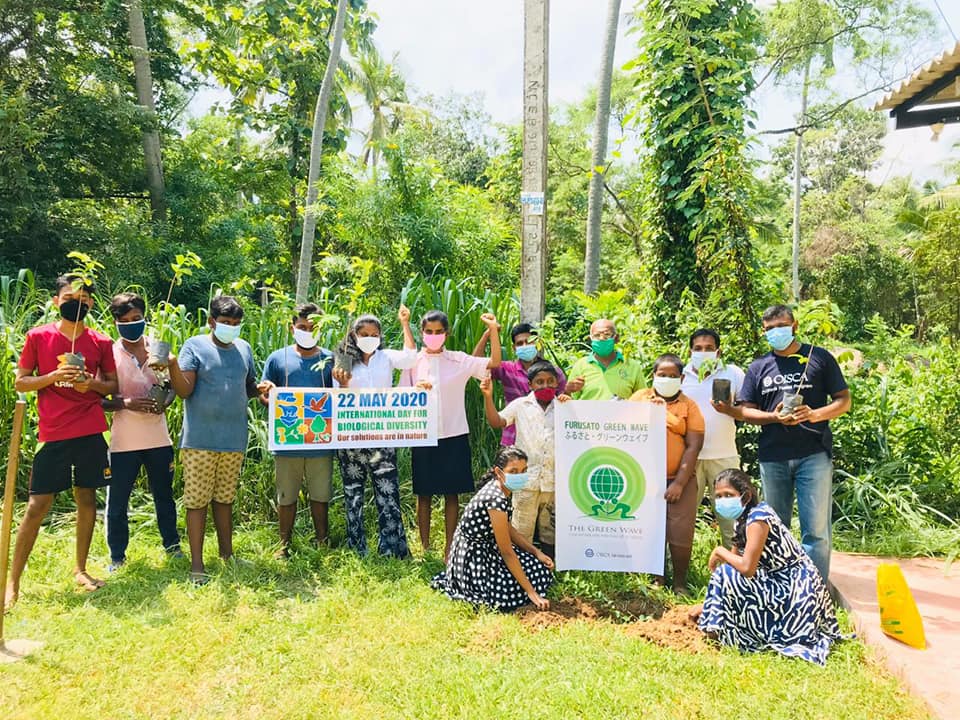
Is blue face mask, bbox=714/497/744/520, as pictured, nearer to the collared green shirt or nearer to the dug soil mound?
the dug soil mound

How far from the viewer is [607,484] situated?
13.9ft

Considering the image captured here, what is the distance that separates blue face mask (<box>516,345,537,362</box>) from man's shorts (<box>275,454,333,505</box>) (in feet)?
4.82

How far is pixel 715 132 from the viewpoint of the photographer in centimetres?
552

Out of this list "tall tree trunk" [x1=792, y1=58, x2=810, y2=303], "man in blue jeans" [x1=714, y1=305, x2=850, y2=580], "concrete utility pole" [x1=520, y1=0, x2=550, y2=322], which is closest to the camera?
"man in blue jeans" [x1=714, y1=305, x2=850, y2=580]

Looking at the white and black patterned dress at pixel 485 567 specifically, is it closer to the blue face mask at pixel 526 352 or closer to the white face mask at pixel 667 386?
the blue face mask at pixel 526 352

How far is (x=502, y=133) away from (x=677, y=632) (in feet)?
49.9

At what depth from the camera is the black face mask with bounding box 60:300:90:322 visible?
405cm

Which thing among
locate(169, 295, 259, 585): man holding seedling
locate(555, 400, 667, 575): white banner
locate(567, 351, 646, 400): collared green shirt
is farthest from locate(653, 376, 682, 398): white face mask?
locate(169, 295, 259, 585): man holding seedling

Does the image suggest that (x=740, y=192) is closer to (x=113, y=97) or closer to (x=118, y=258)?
(x=118, y=258)

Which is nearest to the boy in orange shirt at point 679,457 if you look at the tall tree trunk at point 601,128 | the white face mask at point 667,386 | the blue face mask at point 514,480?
the white face mask at point 667,386

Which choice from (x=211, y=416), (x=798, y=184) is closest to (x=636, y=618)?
(x=211, y=416)

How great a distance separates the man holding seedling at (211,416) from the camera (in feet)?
14.1

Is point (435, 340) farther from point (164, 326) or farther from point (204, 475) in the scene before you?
point (164, 326)

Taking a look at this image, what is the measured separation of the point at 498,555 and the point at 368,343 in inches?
63.8
